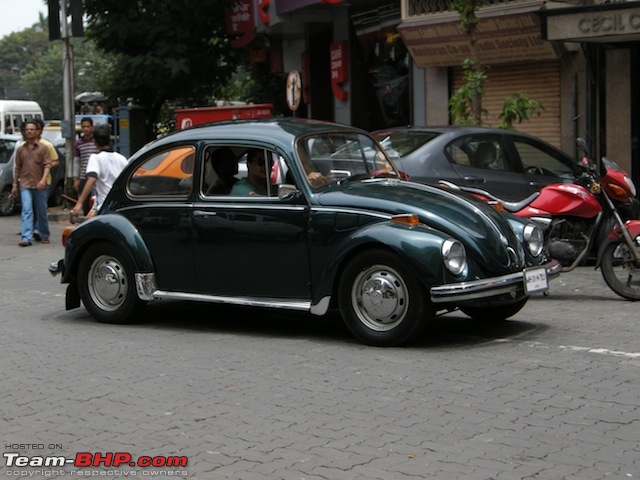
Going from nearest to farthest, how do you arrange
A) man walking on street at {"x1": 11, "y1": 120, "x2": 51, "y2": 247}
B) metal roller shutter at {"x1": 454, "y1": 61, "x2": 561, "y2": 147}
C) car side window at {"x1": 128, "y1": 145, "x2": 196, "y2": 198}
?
1. car side window at {"x1": 128, "y1": 145, "x2": 196, "y2": 198}
2. man walking on street at {"x1": 11, "y1": 120, "x2": 51, "y2": 247}
3. metal roller shutter at {"x1": 454, "y1": 61, "x2": 561, "y2": 147}

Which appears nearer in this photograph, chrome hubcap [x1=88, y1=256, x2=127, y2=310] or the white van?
chrome hubcap [x1=88, y1=256, x2=127, y2=310]

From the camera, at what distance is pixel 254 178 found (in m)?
8.52

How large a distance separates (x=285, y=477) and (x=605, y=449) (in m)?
1.57

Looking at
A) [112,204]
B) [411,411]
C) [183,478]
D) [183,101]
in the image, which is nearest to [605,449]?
[411,411]

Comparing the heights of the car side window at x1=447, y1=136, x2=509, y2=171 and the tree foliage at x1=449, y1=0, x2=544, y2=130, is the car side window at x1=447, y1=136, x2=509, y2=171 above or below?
below

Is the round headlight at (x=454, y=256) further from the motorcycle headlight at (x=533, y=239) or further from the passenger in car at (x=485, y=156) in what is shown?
the passenger in car at (x=485, y=156)

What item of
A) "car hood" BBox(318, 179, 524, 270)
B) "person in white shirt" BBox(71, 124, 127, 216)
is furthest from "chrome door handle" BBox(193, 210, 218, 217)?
"person in white shirt" BBox(71, 124, 127, 216)

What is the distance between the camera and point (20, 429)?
19.4 feet

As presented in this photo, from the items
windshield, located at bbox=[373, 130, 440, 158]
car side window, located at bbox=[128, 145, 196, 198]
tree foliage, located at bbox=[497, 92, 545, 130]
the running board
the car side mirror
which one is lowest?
the running board

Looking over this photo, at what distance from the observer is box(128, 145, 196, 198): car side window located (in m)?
8.83

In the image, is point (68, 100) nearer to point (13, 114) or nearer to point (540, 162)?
point (540, 162)

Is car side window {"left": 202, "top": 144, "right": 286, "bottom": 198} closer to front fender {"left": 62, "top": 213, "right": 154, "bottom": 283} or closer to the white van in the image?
front fender {"left": 62, "top": 213, "right": 154, "bottom": 283}

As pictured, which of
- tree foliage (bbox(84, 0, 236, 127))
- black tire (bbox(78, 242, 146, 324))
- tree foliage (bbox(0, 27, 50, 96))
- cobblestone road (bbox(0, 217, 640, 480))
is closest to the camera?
cobblestone road (bbox(0, 217, 640, 480))

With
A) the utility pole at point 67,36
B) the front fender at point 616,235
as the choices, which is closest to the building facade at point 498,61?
the utility pole at point 67,36
